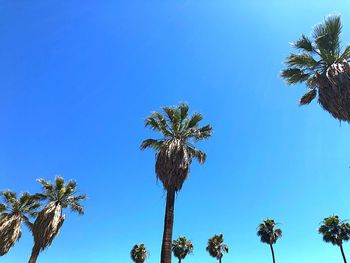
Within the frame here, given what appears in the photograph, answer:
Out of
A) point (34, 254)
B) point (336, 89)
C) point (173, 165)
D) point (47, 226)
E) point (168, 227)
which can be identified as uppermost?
point (336, 89)

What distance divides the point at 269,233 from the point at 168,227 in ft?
121

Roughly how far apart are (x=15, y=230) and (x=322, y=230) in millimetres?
38314

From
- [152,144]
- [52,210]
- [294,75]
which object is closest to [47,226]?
[52,210]

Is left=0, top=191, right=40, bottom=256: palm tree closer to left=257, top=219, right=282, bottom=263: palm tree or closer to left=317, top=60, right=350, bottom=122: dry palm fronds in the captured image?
left=317, top=60, right=350, bottom=122: dry palm fronds

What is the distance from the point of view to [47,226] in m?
25.0

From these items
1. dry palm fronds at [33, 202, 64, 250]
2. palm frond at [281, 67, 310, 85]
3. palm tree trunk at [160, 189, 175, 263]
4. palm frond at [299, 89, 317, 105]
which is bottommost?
palm tree trunk at [160, 189, 175, 263]

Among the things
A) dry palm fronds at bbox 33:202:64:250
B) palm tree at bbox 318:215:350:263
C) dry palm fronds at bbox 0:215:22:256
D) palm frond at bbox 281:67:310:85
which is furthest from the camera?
palm tree at bbox 318:215:350:263

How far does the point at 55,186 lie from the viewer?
28312mm

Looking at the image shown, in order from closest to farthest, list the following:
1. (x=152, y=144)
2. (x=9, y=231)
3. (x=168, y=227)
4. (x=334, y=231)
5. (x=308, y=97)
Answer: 1. (x=168, y=227)
2. (x=308, y=97)
3. (x=152, y=144)
4. (x=9, y=231)
5. (x=334, y=231)

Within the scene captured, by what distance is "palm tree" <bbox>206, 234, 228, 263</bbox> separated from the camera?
2213 inches

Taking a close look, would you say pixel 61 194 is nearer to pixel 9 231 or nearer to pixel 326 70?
pixel 9 231

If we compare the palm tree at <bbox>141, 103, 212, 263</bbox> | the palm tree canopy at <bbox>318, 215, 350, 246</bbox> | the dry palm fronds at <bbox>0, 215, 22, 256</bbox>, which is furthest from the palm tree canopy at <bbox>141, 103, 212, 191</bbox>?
the palm tree canopy at <bbox>318, 215, 350, 246</bbox>

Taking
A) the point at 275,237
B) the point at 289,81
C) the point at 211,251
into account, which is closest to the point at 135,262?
the point at 211,251

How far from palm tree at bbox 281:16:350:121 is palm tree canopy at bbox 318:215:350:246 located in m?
29.6
